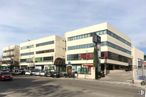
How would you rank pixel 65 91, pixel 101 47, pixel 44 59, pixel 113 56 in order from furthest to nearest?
pixel 44 59 → pixel 113 56 → pixel 101 47 → pixel 65 91

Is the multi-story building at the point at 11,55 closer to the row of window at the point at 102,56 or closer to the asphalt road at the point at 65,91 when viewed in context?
the row of window at the point at 102,56

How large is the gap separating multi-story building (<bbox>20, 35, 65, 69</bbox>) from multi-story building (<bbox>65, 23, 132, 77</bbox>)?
350 inches

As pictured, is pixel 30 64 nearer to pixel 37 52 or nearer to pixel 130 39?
pixel 37 52

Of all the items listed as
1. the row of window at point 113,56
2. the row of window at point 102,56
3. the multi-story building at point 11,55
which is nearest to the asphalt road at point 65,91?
the row of window at point 113,56

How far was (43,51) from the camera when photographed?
372 ft

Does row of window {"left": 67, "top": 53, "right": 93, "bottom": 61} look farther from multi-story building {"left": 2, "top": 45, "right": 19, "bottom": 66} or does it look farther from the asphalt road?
the asphalt road

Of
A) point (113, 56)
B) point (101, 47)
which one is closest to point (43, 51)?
point (113, 56)

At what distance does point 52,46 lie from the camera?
353 feet

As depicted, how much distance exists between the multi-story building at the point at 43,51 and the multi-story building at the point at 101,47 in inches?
350

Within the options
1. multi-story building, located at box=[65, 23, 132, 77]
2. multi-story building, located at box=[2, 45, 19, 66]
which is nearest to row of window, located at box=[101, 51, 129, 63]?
multi-story building, located at box=[65, 23, 132, 77]

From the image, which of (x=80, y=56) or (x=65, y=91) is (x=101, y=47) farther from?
(x=65, y=91)

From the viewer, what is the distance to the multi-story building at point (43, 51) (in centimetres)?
10675

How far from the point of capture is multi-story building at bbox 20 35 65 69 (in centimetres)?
10675

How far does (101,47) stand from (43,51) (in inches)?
1457
